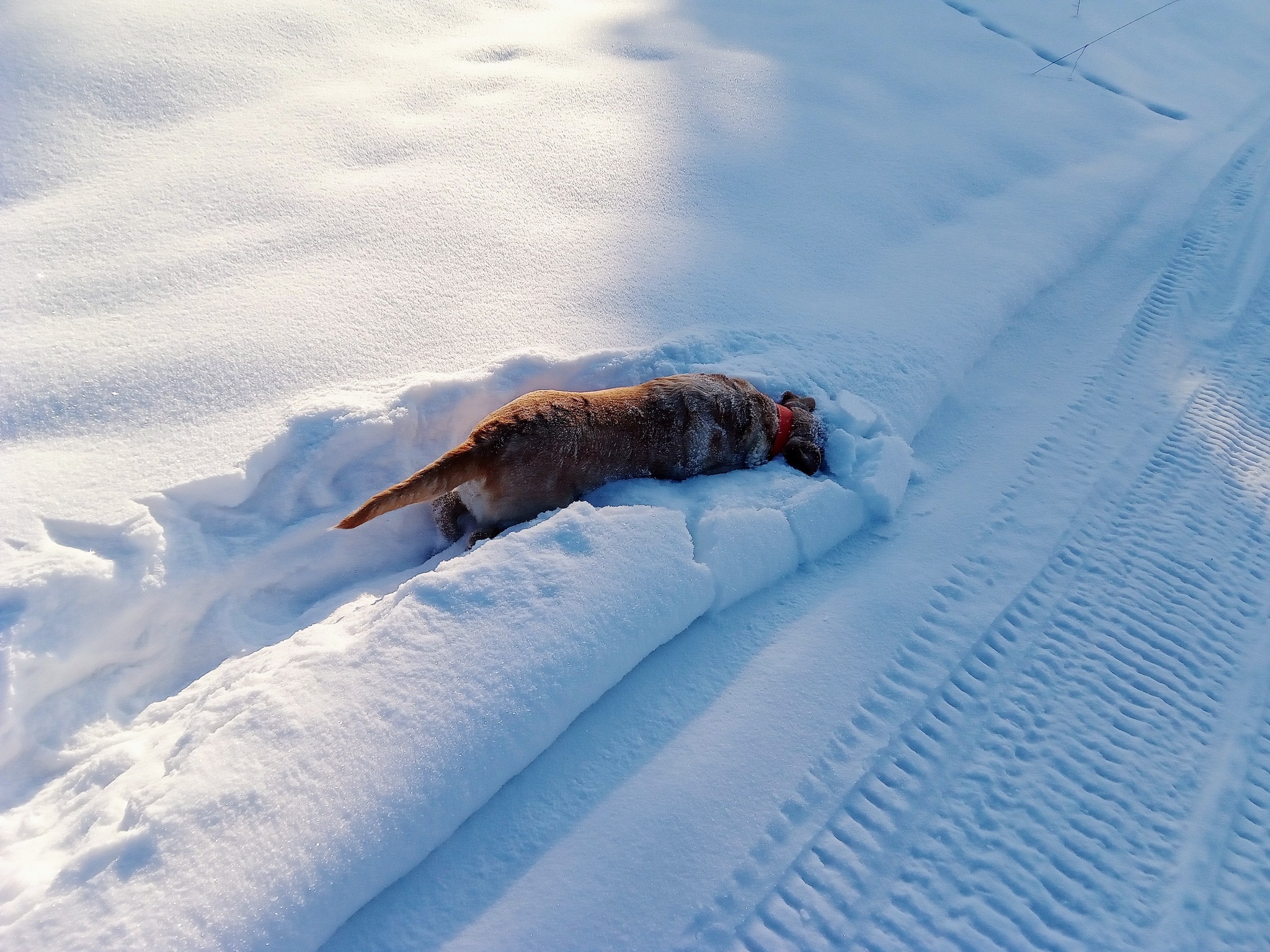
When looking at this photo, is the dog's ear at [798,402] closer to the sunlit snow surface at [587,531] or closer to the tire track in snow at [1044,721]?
the sunlit snow surface at [587,531]

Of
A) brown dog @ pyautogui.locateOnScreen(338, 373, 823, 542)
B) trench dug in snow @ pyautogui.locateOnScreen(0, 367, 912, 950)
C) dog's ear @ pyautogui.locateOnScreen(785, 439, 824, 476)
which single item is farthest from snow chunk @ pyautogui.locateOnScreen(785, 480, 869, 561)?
brown dog @ pyautogui.locateOnScreen(338, 373, 823, 542)

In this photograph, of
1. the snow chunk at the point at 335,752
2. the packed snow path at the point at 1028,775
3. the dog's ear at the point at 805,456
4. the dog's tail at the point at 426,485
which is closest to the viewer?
the snow chunk at the point at 335,752

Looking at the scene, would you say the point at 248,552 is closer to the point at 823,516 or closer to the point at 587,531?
the point at 587,531

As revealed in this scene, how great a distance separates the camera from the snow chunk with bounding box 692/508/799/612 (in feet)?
9.33

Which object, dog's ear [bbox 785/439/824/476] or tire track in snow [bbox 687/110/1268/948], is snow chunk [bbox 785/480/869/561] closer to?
dog's ear [bbox 785/439/824/476]

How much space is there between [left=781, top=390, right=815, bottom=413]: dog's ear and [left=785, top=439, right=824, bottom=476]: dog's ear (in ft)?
0.63

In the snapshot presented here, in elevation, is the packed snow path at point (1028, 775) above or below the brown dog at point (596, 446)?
below

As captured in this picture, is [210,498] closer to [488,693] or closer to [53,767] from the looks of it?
[53,767]

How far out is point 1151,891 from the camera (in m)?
2.18

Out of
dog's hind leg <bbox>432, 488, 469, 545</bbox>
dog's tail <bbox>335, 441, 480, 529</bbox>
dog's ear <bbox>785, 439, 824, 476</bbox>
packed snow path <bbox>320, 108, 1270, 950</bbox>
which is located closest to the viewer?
packed snow path <bbox>320, 108, 1270, 950</bbox>

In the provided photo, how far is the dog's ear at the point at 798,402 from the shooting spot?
3.63 m

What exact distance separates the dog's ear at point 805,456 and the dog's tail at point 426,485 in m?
1.40

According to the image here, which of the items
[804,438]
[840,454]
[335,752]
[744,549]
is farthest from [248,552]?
[840,454]

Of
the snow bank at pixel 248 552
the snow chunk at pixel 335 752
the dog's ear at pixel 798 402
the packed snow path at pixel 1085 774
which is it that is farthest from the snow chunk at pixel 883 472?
the snow chunk at pixel 335 752
